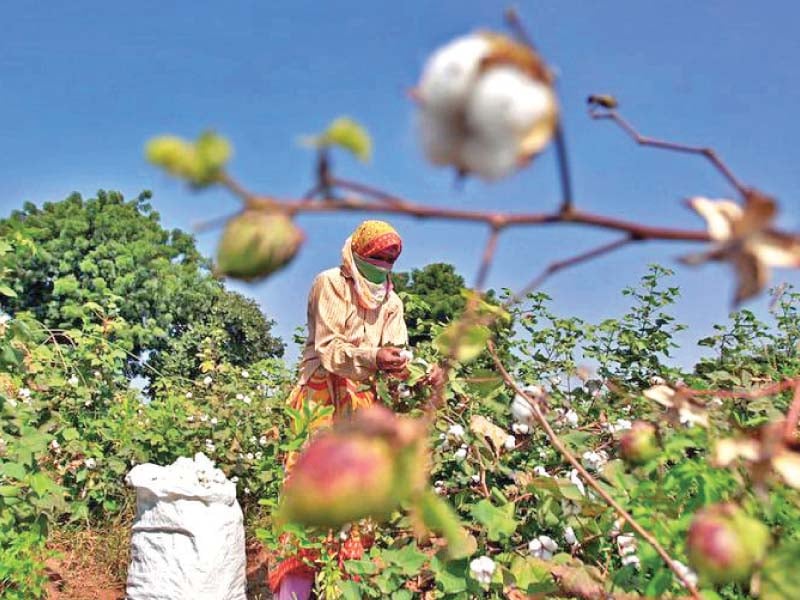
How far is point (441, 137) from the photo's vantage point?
393mm

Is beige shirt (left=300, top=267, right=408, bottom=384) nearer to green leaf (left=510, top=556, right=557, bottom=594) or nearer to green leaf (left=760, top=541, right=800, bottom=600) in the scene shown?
green leaf (left=510, top=556, right=557, bottom=594)

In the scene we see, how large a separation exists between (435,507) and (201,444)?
4.26 m

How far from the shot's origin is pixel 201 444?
4539mm

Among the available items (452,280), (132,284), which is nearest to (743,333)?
(452,280)

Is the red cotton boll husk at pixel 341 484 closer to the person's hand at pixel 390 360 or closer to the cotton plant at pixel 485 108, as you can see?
the cotton plant at pixel 485 108

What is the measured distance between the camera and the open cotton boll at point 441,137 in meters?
0.39

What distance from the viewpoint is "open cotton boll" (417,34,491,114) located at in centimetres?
39

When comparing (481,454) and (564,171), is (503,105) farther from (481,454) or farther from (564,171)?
(481,454)

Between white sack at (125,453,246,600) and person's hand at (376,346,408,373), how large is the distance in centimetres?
110

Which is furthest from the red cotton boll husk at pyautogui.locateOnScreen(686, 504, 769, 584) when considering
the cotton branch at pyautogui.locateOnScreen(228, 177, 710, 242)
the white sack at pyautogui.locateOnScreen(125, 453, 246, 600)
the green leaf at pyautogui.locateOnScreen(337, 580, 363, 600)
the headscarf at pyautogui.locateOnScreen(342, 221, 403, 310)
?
the white sack at pyautogui.locateOnScreen(125, 453, 246, 600)

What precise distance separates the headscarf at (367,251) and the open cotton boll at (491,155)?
2.74m

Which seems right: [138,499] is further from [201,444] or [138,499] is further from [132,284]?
[132,284]

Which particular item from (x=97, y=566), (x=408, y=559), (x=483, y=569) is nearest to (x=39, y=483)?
(x=408, y=559)

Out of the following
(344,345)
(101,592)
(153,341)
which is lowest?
(101,592)
